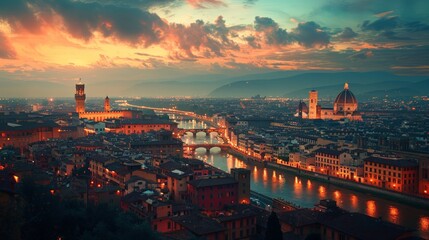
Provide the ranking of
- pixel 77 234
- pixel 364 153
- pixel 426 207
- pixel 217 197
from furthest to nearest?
pixel 364 153, pixel 426 207, pixel 217 197, pixel 77 234

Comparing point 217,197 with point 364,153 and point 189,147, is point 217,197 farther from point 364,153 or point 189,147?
point 189,147

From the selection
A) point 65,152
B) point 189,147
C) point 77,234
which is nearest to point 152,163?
point 65,152

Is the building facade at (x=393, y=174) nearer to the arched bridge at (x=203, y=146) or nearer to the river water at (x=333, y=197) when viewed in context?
the river water at (x=333, y=197)

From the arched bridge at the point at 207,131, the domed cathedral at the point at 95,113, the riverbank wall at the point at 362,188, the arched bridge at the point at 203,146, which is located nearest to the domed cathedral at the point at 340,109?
the arched bridge at the point at 207,131

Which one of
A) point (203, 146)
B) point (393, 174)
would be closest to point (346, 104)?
point (203, 146)

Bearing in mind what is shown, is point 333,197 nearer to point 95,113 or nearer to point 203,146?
point 203,146
